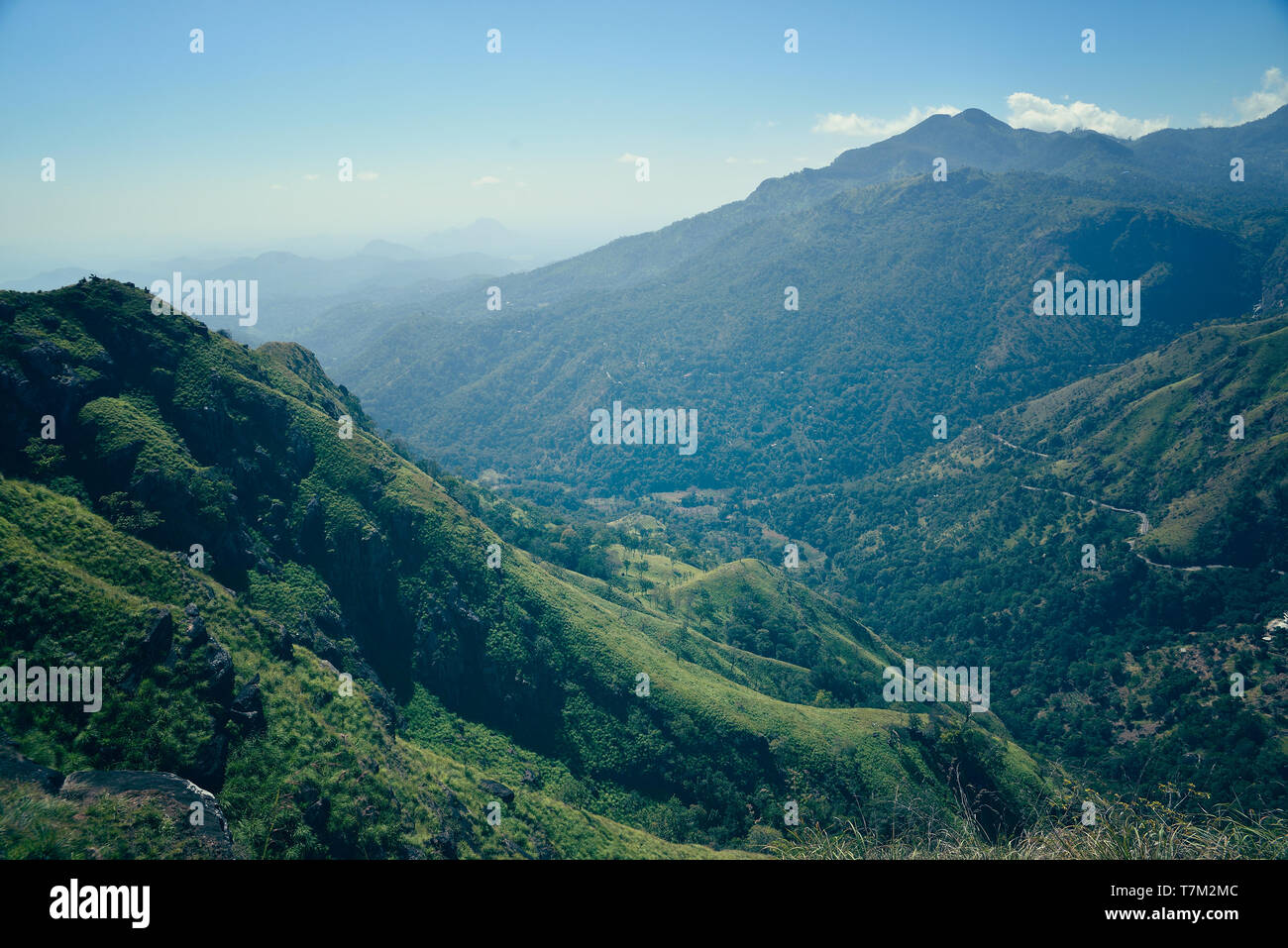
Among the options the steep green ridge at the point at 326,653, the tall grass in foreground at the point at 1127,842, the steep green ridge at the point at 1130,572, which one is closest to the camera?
the tall grass in foreground at the point at 1127,842

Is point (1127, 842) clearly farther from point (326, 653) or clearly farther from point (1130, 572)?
point (1130, 572)

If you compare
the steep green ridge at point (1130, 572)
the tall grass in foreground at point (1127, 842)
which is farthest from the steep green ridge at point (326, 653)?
the steep green ridge at point (1130, 572)

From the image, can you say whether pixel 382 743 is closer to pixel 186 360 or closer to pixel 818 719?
pixel 186 360

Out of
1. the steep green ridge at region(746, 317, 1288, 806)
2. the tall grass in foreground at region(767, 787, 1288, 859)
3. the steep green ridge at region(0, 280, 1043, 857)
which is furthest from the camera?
the steep green ridge at region(746, 317, 1288, 806)

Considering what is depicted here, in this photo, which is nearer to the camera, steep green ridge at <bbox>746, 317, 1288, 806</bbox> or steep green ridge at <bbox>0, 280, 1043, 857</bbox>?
steep green ridge at <bbox>0, 280, 1043, 857</bbox>

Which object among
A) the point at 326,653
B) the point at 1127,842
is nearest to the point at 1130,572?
the point at 1127,842

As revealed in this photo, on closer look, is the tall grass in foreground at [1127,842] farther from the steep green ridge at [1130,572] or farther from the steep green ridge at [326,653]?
the steep green ridge at [1130,572]

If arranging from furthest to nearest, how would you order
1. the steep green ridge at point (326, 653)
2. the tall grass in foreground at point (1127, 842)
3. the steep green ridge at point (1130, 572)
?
the steep green ridge at point (1130, 572)
the steep green ridge at point (326, 653)
the tall grass in foreground at point (1127, 842)

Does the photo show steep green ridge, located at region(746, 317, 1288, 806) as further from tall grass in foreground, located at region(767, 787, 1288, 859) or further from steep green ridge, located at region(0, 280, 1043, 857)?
tall grass in foreground, located at region(767, 787, 1288, 859)

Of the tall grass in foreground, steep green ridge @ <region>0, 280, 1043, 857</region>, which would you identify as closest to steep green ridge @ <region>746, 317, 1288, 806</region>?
steep green ridge @ <region>0, 280, 1043, 857</region>
